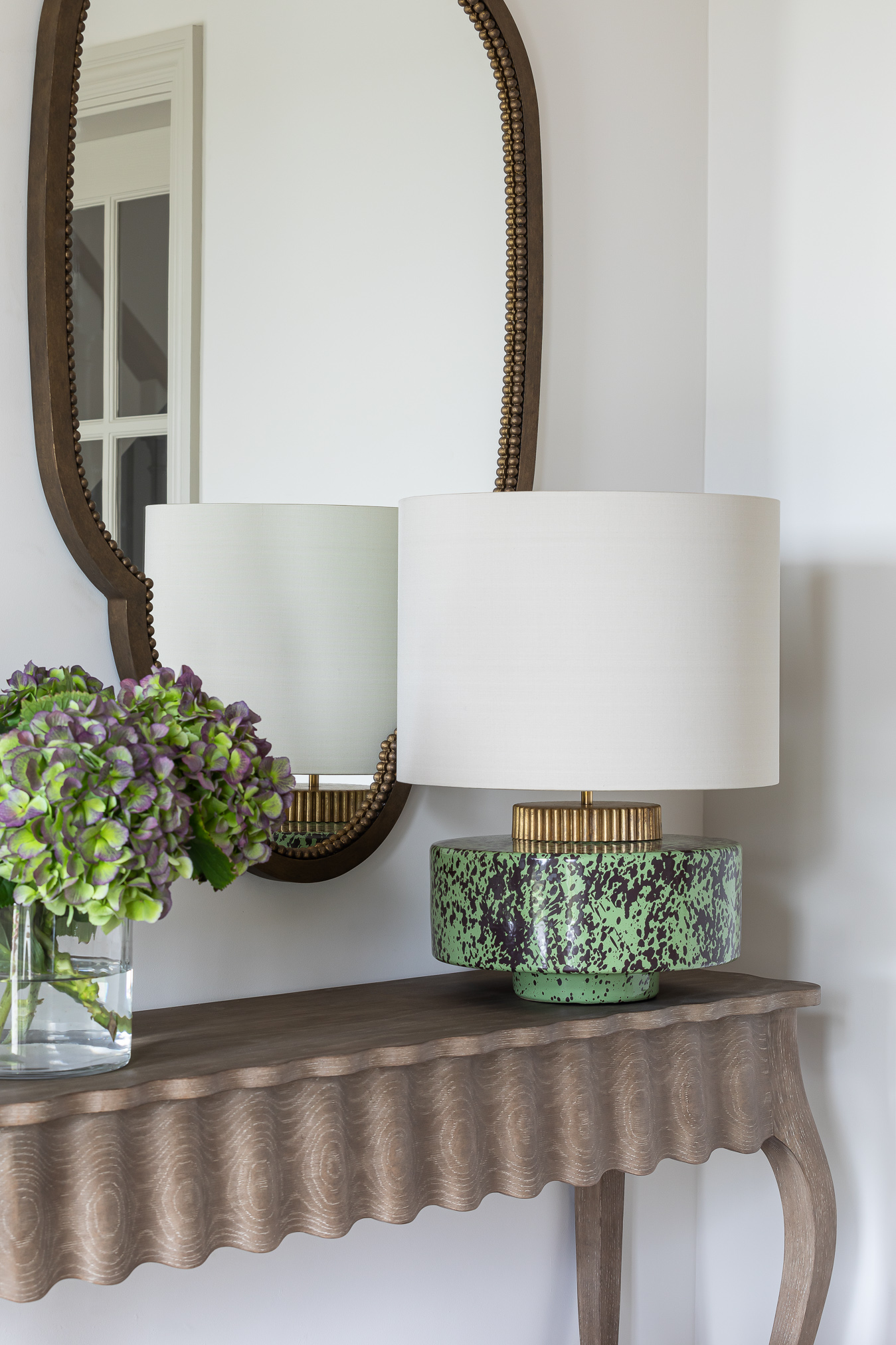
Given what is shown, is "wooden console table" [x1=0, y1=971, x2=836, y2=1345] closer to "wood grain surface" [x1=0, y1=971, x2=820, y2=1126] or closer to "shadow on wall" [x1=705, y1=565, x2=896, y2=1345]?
"wood grain surface" [x1=0, y1=971, x2=820, y2=1126]

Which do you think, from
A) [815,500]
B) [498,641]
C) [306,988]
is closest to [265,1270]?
[306,988]

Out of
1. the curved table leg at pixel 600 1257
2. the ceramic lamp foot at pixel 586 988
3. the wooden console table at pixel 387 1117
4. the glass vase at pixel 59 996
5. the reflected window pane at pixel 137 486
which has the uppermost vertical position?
the reflected window pane at pixel 137 486

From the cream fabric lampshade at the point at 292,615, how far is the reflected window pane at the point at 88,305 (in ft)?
0.42

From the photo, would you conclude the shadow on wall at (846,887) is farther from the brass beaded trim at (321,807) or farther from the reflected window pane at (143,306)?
the reflected window pane at (143,306)

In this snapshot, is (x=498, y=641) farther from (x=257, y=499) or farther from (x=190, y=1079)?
(x=190, y=1079)

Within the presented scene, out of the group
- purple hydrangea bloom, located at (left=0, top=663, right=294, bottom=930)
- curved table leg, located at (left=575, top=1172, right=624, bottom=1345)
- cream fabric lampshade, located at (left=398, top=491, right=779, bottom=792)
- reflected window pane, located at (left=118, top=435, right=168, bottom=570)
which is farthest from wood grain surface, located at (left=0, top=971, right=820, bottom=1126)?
reflected window pane, located at (left=118, top=435, right=168, bottom=570)

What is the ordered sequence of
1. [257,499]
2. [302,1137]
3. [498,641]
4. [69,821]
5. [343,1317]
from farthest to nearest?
[343,1317], [257,499], [498,641], [302,1137], [69,821]

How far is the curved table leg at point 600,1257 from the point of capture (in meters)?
1.72

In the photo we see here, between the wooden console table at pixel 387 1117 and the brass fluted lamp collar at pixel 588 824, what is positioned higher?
the brass fluted lamp collar at pixel 588 824

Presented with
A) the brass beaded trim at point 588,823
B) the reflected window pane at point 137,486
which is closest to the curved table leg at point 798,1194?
the brass beaded trim at point 588,823

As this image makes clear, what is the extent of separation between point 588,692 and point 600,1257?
0.90 meters

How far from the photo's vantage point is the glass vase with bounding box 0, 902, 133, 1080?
3.34 ft

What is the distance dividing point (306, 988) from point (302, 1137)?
368mm

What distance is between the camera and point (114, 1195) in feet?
3.35
